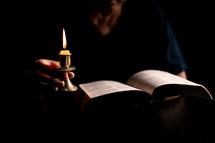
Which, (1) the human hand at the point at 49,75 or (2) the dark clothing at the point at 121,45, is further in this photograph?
(2) the dark clothing at the point at 121,45

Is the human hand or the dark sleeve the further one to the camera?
the dark sleeve

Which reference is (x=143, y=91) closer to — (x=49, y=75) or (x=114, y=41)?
(x=49, y=75)

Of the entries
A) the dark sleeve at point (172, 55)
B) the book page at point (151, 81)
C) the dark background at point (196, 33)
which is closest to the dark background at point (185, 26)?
the dark background at point (196, 33)

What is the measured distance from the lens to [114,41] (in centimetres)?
139

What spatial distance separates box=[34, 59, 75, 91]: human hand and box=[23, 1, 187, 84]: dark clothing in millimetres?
581

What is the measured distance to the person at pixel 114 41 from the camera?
4.38ft

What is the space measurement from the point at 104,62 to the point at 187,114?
835 millimetres

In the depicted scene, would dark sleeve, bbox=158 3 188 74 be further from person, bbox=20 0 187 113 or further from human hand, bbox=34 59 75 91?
human hand, bbox=34 59 75 91

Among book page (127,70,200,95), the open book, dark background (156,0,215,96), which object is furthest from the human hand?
dark background (156,0,215,96)

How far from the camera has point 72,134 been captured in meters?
0.57

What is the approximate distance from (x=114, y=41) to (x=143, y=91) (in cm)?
76

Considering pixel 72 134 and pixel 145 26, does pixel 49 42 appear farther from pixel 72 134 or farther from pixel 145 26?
pixel 72 134

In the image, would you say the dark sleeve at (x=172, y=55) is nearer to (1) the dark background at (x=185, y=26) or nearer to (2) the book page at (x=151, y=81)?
(1) the dark background at (x=185, y=26)

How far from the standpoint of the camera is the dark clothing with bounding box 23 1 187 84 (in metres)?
1.34
